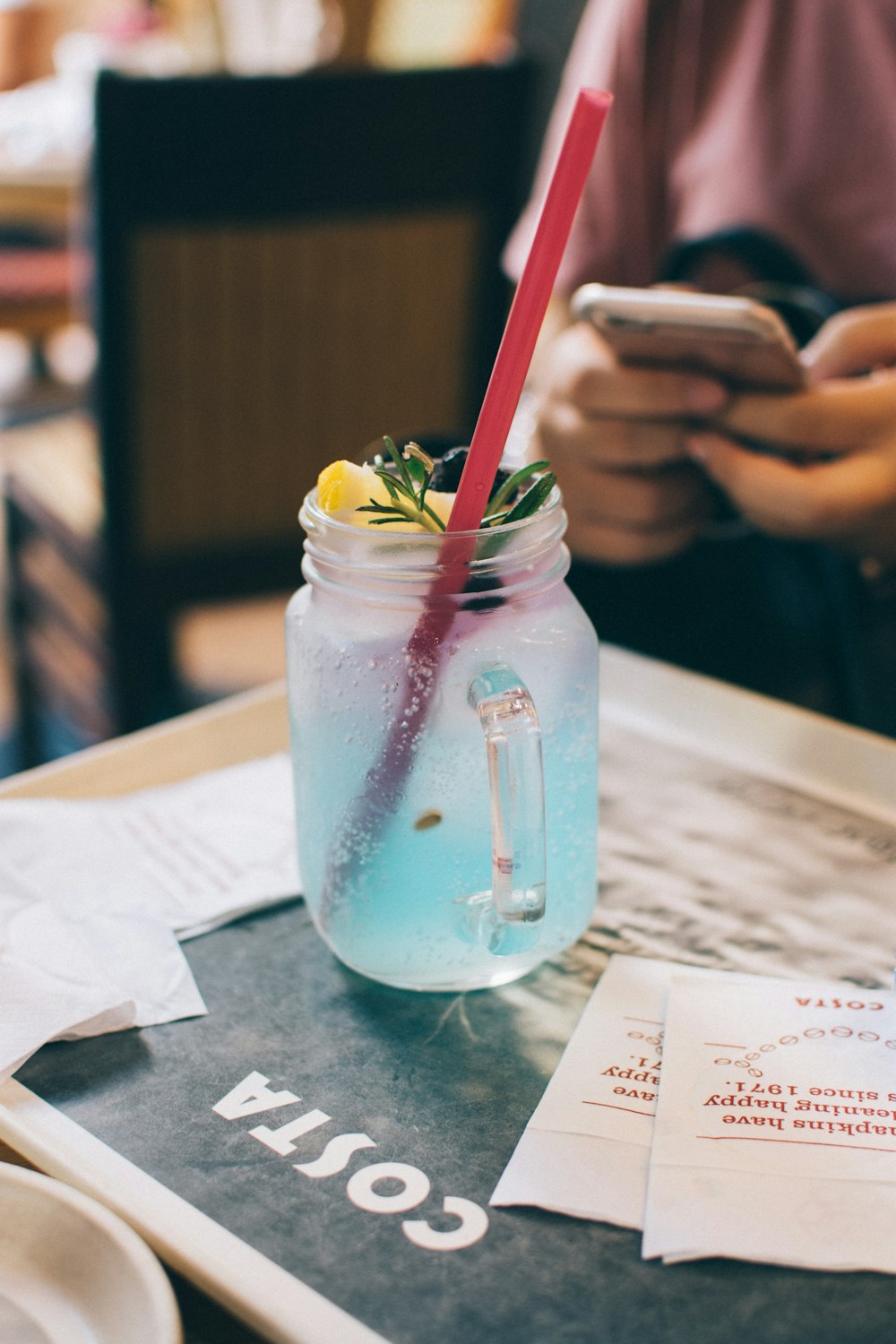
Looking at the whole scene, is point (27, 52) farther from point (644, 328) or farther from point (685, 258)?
point (644, 328)

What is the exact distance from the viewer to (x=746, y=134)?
1082 mm

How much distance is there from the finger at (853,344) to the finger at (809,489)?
6cm

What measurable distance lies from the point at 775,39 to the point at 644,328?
0.53 metres

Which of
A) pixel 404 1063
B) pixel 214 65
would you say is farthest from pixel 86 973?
pixel 214 65

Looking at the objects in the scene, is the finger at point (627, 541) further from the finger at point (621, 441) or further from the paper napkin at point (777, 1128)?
the paper napkin at point (777, 1128)

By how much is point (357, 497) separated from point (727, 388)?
17.2 inches

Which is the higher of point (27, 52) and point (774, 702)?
point (27, 52)

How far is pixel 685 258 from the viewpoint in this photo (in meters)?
1.03

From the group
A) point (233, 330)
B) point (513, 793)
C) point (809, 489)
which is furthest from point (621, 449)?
point (233, 330)

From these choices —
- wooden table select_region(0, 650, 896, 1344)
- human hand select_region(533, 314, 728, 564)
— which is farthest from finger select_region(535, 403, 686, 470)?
wooden table select_region(0, 650, 896, 1344)

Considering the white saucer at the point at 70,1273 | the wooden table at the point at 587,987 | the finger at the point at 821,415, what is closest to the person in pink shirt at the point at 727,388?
the finger at the point at 821,415

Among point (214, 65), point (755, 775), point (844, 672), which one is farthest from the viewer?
point (214, 65)

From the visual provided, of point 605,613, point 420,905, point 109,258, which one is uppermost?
point 109,258

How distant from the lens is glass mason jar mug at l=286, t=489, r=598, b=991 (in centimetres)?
46
